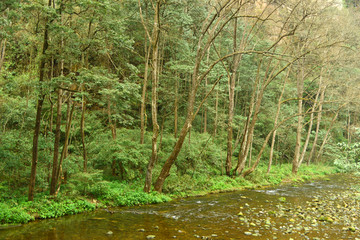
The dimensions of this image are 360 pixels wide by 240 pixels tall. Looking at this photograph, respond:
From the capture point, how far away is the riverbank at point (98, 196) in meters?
7.71

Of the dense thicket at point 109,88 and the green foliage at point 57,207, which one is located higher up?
the dense thicket at point 109,88

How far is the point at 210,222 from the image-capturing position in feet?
27.6

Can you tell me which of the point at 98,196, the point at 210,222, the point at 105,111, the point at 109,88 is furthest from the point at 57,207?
the point at 105,111

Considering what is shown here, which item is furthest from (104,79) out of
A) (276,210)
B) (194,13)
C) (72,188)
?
(194,13)

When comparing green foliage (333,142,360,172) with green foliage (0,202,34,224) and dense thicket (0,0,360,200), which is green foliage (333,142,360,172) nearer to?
dense thicket (0,0,360,200)

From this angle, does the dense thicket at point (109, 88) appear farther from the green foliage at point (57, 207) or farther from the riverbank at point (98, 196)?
the green foliage at point (57, 207)

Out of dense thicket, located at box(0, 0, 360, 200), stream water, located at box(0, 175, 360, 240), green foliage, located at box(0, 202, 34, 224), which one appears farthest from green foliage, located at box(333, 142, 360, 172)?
green foliage, located at box(0, 202, 34, 224)

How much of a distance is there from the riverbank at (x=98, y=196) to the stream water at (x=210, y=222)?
36 cm

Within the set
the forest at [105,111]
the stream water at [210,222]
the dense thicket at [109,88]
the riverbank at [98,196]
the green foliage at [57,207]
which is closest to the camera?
the stream water at [210,222]

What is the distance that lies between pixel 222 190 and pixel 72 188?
25.4ft

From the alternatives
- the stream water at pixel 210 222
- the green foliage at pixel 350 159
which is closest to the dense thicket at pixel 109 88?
the green foliage at pixel 350 159

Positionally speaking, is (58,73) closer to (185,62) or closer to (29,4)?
(29,4)

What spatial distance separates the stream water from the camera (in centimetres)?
700

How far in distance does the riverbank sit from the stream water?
36cm
